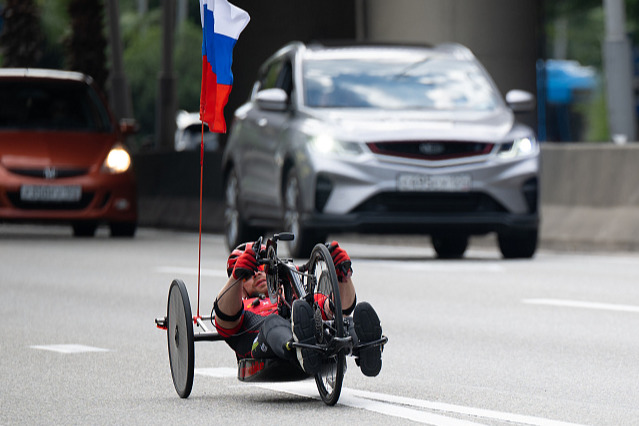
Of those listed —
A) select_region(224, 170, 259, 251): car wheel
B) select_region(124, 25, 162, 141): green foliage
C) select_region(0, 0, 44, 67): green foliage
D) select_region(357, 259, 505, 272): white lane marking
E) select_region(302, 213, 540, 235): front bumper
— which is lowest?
select_region(357, 259, 505, 272): white lane marking

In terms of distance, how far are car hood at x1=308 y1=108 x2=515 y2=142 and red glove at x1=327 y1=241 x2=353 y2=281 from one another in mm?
8073

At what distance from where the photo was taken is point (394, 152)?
1555cm

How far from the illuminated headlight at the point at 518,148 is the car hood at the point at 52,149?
5519mm

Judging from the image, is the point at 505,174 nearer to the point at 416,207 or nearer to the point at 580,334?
the point at 416,207

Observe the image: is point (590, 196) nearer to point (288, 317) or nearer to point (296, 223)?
point (296, 223)

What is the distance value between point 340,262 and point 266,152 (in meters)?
9.61

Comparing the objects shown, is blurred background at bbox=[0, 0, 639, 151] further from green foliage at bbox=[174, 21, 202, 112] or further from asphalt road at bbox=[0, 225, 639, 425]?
asphalt road at bbox=[0, 225, 639, 425]

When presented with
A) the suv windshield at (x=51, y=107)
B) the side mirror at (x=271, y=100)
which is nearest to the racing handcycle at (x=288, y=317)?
the side mirror at (x=271, y=100)

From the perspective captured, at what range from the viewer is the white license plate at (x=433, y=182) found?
50.9 ft

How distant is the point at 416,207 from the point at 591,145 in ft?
11.0

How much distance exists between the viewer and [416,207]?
15.6 metres

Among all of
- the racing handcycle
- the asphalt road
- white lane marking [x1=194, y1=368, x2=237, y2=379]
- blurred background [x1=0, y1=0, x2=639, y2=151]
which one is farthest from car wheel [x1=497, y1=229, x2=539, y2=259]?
the racing handcycle

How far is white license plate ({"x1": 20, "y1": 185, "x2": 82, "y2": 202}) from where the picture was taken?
1939cm

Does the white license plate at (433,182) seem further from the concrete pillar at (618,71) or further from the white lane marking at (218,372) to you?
the white lane marking at (218,372)
